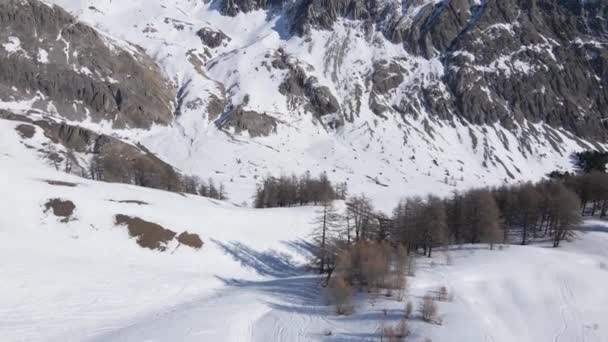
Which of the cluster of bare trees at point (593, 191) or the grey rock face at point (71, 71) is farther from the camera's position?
the grey rock face at point (71, 71)

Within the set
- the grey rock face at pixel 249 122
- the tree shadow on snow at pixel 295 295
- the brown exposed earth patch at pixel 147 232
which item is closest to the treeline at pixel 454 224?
the tree shadow on snow at pixel 295 295

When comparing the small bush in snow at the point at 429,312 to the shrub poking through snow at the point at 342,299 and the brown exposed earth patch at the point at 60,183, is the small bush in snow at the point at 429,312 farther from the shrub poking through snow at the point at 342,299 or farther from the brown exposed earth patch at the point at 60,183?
the brown exposed earth patch at the point at 60,183

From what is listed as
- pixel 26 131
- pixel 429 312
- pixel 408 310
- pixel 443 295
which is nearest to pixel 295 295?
pixel 408 310

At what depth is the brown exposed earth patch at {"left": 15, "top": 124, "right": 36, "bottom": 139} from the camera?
370 feet

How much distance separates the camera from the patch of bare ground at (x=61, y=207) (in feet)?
133

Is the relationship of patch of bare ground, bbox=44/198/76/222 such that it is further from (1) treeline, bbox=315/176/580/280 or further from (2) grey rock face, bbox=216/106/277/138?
(2) grey rock face, bbox=216/106/277/138

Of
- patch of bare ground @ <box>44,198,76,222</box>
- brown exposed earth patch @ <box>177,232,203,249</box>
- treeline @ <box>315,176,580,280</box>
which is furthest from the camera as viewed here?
treeline @ <box>315,176,580,280</box>

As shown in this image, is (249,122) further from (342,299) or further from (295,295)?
(342,299)

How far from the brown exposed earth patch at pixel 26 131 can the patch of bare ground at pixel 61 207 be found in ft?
297

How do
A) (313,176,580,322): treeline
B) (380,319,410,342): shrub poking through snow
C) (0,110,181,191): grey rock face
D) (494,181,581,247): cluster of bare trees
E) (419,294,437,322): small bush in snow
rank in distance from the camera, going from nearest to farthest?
1. (380,319,410,342): shrub poking through snow
2. (419,294,437,322): small bush in snow
3. (313,176,580,322): treeline
4. (494,181,581,247): cluster of bare trees
5. (0,110,181,191): grey rock face

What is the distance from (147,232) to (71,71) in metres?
158

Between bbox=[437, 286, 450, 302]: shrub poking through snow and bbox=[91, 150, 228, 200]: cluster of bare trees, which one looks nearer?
bbox=[437, 286, 450, 302]: shrub poking through snow

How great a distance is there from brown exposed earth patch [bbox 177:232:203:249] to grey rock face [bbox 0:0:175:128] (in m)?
138

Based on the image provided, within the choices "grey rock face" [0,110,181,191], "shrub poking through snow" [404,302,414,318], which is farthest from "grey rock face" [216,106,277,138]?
"shrub poking through snow" [404,302,414,318]
